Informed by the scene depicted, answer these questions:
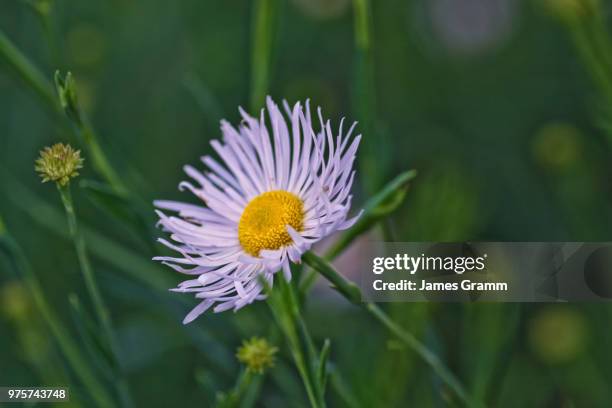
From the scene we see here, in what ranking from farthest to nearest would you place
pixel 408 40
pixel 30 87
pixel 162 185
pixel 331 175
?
pixel 408 40, pixel 162 185, pixel 30 87, pixel 331 175

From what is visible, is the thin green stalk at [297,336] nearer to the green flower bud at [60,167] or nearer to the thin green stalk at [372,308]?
the thin green stalk at [372,308]

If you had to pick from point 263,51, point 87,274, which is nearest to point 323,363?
point 87,274

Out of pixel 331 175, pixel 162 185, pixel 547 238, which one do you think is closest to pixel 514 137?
pixel 547 238

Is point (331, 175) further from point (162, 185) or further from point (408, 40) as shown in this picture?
point (408, 40)

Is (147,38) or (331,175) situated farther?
(147,38)

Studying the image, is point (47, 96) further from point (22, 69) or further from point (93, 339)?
point (93, 339)

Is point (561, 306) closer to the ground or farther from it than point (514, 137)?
closer to the ground

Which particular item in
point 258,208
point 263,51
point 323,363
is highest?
point 263,51
